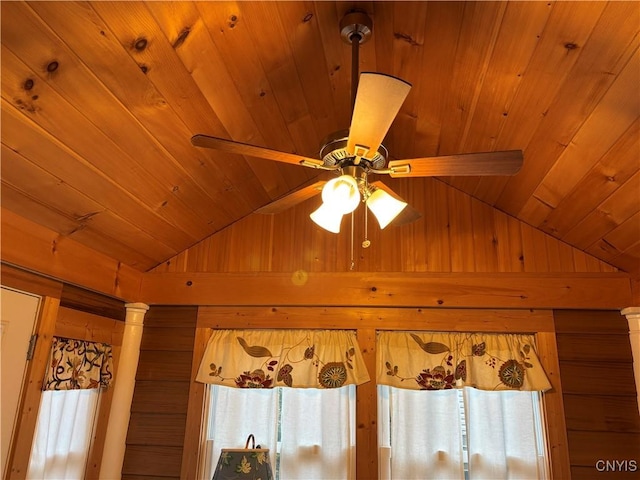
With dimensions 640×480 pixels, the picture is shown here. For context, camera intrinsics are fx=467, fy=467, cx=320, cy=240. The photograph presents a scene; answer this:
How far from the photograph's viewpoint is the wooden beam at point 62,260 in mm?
2072

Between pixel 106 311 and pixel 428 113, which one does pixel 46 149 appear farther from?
pixel 428 113

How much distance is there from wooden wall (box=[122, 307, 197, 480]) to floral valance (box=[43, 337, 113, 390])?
250 millimetres

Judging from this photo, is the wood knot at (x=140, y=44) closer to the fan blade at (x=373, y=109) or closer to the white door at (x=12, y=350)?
the fan blade at (x=373, y=109)

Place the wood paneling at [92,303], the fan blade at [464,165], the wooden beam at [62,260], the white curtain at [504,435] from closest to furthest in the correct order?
the fan blade at [464,165]
the wooden beam at [62,260]
the wood paneling at [92,303]
the white curtain at [504,435]

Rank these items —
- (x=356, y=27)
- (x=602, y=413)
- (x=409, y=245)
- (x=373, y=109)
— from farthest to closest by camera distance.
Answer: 1. (x=409, y=245)
2. (x=602, y=413)
3. (x=356, y=27)
4. (x=373, y=109)

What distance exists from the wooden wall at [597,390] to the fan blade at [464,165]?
5.71ft

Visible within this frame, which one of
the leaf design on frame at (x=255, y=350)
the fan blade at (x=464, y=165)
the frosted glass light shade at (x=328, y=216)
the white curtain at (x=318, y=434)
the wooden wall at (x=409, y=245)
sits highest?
the wooden wall at (x=409, y=245)

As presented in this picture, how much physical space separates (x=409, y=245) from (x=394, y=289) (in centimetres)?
31

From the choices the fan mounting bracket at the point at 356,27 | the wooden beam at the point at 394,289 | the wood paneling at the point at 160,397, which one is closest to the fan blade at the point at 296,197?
the fan mounting bracket at the point at 356,27

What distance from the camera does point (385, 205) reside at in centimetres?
171

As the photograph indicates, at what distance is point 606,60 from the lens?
5.25 feet

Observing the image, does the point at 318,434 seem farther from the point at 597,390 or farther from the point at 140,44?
the point at 140,44

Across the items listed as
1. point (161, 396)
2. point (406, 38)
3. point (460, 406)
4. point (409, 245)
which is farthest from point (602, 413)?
point (161, 396)

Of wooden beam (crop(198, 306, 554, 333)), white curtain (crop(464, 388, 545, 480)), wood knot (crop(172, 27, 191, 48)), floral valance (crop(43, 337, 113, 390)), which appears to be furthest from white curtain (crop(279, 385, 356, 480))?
wood knot (crop(172, 27, 191, 48))
